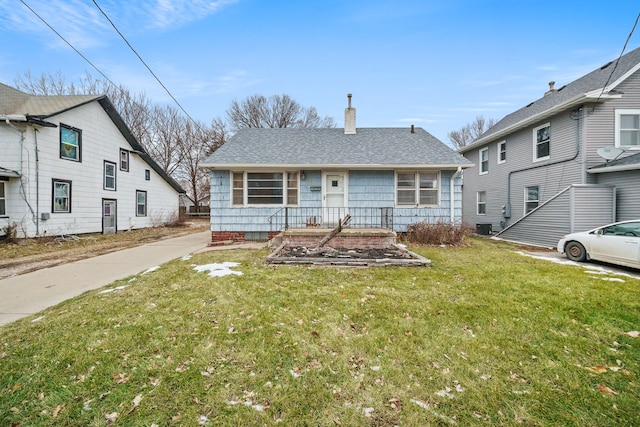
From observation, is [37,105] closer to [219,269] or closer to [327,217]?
[219,269]

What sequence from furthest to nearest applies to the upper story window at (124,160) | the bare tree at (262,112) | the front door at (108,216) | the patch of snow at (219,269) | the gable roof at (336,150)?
the bare tree at (262,112)
the upper story window at (124,160)
the front door at (108,216)
the gable roof at (336,150)
the patch of snow at (219,269)

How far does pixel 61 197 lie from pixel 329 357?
15.0 meters

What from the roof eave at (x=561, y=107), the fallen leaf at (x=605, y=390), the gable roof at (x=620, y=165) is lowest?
the fallen leaf at (x=605, y=390)

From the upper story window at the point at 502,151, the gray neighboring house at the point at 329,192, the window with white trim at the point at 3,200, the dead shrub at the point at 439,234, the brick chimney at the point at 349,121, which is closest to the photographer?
the dead shrub at the point at 439,234

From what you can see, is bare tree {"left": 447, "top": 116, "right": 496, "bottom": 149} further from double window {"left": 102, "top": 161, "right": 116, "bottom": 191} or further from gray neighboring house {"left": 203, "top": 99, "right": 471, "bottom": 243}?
double window {"left": 102, "top": 161, "right": 116, "bottom": 191}

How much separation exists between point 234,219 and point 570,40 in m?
14.9

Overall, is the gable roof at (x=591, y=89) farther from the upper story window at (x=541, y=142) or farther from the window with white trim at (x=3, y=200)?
the window with white trim at (x=3, y=200)

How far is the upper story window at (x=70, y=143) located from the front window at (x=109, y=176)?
1681 mm

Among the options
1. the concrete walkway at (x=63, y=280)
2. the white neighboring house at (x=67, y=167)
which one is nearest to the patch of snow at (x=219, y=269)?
the concrete walkway at (x=63, y=280)

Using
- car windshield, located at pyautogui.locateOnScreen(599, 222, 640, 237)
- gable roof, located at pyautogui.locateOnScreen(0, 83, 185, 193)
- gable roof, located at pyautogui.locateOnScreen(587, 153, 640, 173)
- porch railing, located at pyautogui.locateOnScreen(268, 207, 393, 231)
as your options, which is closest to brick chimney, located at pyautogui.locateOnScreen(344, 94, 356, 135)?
porch railing, located at pyautogui.locateOnScreen(268, 207, 393, 231)

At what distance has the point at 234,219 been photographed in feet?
34.2

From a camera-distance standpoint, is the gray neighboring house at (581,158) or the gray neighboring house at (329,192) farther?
the gray neighboring house at (329,192)

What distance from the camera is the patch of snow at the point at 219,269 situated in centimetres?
578

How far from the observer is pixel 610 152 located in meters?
8.99
